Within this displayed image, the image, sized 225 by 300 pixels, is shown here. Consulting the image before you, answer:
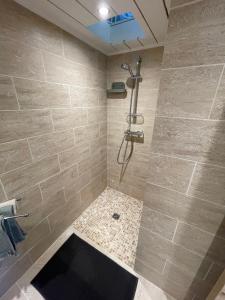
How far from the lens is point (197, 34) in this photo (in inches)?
22.4

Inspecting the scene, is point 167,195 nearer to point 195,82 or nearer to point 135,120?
point 195,82

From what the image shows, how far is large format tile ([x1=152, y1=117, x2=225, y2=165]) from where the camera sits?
0.64 meters

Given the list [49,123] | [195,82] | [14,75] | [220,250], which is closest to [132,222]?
[220,250]

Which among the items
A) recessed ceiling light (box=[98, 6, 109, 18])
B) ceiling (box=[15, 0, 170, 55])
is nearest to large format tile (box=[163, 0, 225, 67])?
ceiling (box=[15, 0, 170, 55])

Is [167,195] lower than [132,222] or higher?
higher

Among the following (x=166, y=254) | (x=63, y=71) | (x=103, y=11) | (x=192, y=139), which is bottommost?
(x=166, y=254)

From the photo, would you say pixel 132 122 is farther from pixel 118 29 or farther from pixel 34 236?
pixel 34 236

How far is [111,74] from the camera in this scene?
1.85m

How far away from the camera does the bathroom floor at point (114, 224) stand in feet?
5.05

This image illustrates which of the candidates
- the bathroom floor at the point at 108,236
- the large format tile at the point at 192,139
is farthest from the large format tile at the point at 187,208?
the bathroom floor at the point at 108,236

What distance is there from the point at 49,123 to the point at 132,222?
165 cm

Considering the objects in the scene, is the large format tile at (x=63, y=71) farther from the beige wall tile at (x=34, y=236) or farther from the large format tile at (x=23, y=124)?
the beige wall tile at (x=34, y=236)

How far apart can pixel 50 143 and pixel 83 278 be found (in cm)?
133

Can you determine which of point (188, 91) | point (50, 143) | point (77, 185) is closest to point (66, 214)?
point (77, 185)
